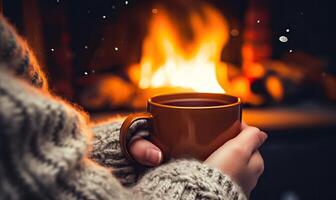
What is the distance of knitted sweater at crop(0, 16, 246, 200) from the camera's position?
32 cm

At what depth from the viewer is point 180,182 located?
1.53 feet

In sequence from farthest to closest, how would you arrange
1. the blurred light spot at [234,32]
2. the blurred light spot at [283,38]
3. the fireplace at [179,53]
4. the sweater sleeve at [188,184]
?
the blurred light spot at [283,38] < the blurred light spot at [234,32] < the fireplace at [179,53] < the sweater sleeve at [188,184]

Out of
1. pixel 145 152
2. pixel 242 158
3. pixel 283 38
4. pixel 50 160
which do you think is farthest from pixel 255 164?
pixel 283 38

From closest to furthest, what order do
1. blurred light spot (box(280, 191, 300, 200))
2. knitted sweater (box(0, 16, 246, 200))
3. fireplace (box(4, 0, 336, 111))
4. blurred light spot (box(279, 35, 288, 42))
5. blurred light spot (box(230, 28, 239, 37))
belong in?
knitted sweater (box(0, 16, 246, 200))
blurred light spot (box(280, 191, 300, 200))
fireplace (box(4, 0, 336, 111))
blurred light spot (box(230, 28, 239, 37))
blurred light spot (box(279, 35, 288, 42))

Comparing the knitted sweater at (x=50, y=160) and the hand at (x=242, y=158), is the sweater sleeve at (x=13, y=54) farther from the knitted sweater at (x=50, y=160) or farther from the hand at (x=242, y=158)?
Answer: the hand at (x=242, y=158)

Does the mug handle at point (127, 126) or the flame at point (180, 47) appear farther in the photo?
the flame at point (180, 47)

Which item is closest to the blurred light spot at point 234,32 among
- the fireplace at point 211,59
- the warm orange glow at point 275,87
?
the fireplace at point 211,59

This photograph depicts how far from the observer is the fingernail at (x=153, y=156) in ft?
1.62

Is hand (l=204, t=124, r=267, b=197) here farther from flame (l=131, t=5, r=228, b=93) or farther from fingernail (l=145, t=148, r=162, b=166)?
flame (l=131, t=5, r=228, b=93)

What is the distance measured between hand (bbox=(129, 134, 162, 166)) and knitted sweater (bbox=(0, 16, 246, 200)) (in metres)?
0.01

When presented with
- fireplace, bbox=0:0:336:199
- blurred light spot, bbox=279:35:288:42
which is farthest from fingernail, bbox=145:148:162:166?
blurred light spot, bbox=279:35:288:42

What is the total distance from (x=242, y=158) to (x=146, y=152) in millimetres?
106

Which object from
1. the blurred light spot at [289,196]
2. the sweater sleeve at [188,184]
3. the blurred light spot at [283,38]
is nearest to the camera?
the sweater sleeve at [188,184]

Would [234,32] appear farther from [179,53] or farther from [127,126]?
[127,126]
